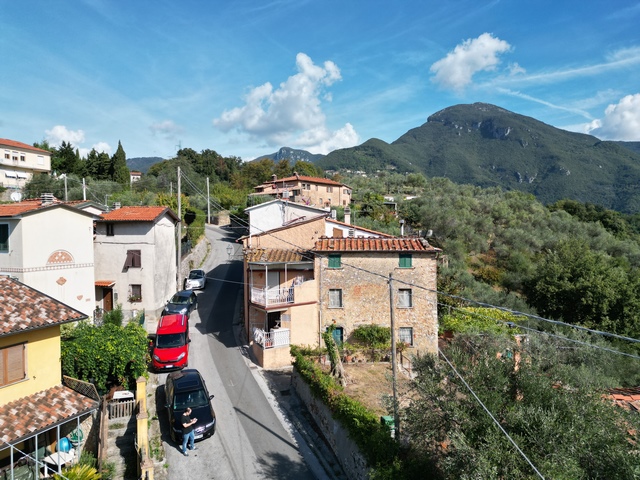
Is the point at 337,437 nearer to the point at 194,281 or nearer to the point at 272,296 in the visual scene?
the point at 272,296

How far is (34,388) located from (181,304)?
12.3 m

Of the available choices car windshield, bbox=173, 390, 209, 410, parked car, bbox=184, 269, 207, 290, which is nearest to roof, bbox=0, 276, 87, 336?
car windshield, bbox=173, 390, 209, 410

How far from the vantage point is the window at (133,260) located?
979 inches

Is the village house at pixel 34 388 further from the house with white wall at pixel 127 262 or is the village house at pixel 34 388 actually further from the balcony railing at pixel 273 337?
the house with white wall at pixel 127 262

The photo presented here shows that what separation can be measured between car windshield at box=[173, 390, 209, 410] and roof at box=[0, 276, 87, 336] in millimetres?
4599

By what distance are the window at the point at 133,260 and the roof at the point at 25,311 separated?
33.8ft

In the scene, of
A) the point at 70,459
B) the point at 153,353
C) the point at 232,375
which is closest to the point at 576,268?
the point at 232,375

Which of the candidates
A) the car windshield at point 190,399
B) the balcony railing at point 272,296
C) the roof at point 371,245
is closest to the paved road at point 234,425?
the car windshield at point 190,399

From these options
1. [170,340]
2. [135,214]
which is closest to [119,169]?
[135,214]

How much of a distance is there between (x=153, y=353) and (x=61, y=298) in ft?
20.0

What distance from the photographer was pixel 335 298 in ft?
76.4

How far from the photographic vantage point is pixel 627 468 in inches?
246

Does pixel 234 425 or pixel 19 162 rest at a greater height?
pixel 19 162

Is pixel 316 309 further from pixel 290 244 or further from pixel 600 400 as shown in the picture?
pixel 600 400
